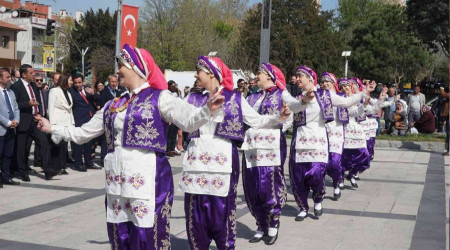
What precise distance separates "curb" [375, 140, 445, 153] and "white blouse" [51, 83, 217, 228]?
15.1 m

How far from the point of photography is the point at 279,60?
49.1 m

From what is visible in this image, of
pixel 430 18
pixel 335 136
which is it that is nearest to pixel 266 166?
pixel 335 136

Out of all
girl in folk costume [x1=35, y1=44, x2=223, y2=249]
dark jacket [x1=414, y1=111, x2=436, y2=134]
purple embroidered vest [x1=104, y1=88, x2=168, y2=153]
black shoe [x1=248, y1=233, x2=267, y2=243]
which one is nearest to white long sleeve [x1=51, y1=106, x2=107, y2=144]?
girl in folk costume [x1=35, y1=44, x2=223, y2=249]

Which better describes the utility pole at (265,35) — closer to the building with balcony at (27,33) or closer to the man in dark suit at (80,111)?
the man in dark suit at (80,111)

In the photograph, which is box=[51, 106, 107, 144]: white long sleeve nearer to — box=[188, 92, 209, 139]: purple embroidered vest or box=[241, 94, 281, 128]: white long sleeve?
box=[188, 92, 209, 139]: purple embroidered vest

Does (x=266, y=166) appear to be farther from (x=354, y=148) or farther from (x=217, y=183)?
(x=354, y=148)

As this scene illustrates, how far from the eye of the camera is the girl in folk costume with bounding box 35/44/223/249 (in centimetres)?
392

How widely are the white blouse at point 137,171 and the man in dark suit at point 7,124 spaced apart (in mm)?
5469

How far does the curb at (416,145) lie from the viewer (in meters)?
17.6

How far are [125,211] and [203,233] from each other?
42.5 inches

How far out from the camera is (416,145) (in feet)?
59.1

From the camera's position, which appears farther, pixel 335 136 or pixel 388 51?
pixel 388 51

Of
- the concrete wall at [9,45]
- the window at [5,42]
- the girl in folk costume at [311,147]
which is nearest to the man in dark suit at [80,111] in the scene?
the girl in folk costume at [311,147]

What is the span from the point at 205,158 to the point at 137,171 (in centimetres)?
114
